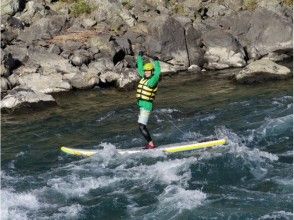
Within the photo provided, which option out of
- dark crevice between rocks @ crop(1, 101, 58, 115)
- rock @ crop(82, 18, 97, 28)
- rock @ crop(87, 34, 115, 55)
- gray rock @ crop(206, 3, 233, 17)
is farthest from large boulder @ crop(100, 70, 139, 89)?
gray rock @ crop(206, 3, 233, 17)

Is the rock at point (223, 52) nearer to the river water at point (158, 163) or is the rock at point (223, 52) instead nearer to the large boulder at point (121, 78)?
the large boulder at point (121, 78)

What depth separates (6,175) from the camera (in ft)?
50.6

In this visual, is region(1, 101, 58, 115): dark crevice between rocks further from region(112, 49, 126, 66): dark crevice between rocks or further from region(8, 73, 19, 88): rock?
region(112, 49, 126, 66): dark crevice between rocks

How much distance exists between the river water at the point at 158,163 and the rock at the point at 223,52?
7281 mm

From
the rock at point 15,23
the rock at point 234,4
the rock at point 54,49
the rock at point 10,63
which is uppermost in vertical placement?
the rock at point 234,4

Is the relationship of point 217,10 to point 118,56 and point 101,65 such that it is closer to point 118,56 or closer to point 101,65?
point 118,56

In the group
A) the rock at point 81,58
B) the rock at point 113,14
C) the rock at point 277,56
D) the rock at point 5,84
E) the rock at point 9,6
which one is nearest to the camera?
the rock at point 5,84

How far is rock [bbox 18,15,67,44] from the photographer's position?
34031mm

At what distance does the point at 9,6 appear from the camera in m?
37.8

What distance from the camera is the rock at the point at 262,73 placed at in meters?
26.7

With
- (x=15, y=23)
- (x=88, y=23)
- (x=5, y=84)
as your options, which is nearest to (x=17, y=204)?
(x=5, y=84)

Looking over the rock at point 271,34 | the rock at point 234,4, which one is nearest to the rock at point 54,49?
the rock at point 271,34

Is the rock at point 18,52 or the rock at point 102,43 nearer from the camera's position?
the rock at point 18,52

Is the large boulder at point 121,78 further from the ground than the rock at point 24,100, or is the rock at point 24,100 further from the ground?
the large boulder at point 121,78
